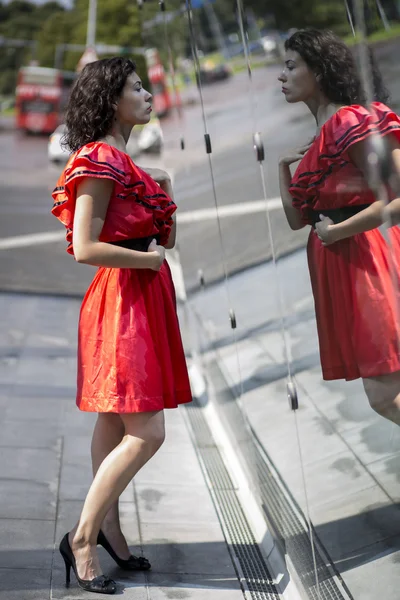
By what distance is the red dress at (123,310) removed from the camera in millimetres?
2660

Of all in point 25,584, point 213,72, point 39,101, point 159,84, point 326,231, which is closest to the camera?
point 326,231

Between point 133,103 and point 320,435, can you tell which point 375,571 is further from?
point 133,103

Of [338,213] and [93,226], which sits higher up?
[338,213]

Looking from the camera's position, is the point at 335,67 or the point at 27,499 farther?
the point at 27,499

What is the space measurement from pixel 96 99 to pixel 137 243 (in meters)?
0.42

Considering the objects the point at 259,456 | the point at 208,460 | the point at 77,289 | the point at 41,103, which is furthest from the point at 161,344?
the point at 41,103

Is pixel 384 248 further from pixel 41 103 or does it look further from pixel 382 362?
pixel 41 103

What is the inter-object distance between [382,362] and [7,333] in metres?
5.48

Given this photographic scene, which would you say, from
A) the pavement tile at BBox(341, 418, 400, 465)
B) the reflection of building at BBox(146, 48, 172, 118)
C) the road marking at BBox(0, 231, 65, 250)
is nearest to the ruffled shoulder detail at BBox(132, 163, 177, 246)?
the pavement tile at BBox(341, 418, 400, 465)

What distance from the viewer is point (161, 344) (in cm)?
278

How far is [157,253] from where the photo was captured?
2729 mm

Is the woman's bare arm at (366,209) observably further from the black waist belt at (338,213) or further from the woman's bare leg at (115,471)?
the woman's bare leg at (115,471)

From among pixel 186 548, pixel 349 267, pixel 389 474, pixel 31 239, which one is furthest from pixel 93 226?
pixel 31 239

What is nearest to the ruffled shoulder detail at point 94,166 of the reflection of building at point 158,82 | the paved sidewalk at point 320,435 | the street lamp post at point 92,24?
the paved sidewalk at point 320,435
